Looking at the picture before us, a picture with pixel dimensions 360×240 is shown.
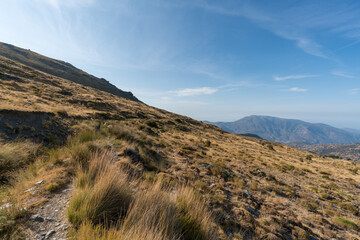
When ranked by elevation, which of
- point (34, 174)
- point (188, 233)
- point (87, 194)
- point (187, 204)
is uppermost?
point (87, 194)

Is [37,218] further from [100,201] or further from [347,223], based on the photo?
[347,223]

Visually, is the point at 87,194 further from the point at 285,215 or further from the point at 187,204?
the point at 285,215

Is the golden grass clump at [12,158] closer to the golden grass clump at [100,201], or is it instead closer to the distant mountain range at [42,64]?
the golden grass clump at [100,201]

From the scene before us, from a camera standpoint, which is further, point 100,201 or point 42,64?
point 42,64

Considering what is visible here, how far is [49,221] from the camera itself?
7.64ft

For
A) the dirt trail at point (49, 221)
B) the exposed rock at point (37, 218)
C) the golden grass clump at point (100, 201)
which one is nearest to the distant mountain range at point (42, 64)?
the dirt trail at point (49, 221)

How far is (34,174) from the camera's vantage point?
3.96 meters

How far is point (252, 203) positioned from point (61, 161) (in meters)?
8.49

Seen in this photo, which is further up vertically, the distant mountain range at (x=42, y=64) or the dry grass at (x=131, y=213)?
the distant mountain range at (x=42, y=64)

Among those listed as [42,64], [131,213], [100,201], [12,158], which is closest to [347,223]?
[131,213]

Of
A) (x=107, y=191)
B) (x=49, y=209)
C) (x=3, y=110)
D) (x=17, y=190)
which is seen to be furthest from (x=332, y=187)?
(x=3, y=110)

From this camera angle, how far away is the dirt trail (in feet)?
6.85

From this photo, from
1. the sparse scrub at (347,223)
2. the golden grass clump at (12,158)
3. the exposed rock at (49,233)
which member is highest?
the exposed rock at (49,233)

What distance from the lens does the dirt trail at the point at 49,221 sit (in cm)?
209
